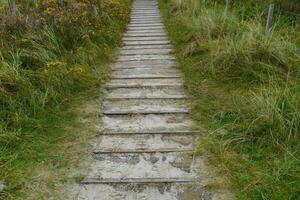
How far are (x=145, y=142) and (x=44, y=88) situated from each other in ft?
5.12

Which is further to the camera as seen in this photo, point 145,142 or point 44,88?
point 44,88

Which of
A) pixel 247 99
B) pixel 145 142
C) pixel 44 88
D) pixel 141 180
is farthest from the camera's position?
pixel 44 88

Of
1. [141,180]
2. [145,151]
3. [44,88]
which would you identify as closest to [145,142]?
[145,151]

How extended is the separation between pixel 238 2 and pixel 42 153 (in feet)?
22.7

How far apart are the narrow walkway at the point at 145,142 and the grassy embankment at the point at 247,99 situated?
0.24 m

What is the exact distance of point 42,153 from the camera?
3.16m

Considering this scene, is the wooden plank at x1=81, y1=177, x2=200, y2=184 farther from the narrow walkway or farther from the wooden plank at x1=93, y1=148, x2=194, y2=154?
the wooden plank at x1=93, y1=148, x2=194, y2=154

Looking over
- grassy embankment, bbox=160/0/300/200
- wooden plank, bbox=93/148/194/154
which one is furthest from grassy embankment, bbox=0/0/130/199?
grassy embankment, bbox=160/0/300/200

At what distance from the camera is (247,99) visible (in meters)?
3.93

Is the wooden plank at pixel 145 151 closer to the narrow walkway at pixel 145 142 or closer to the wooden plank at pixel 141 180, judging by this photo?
the narrow walkway at pixel 145 142

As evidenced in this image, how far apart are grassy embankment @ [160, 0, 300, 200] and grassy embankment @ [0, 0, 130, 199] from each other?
1371mm

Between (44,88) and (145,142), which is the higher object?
(44,88)

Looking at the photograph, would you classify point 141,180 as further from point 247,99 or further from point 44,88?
point 44,88

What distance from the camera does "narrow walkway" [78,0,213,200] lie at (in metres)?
A: 2.67
